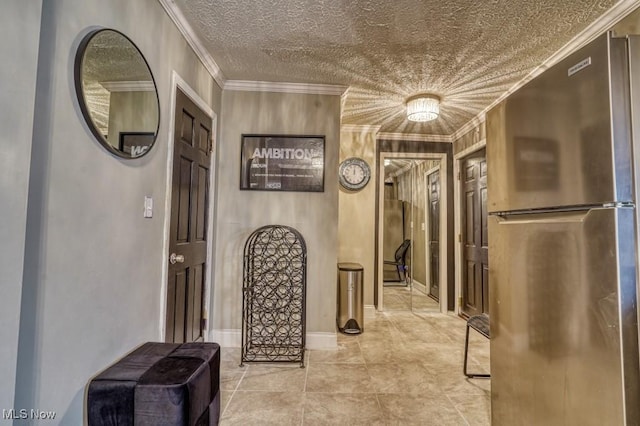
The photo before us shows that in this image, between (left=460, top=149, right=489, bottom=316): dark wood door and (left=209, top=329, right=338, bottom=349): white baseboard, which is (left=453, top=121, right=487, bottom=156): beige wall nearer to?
(left=460, top=149, right=489, bottom=316): dark wood door

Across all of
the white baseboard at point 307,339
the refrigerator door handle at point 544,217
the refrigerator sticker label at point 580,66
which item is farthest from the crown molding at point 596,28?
the white baseboard at point 307,339

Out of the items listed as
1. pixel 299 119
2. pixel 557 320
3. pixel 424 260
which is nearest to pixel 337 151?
pixel 299 119

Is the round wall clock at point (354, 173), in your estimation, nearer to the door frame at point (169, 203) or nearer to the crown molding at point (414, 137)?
the crown molding at point (414, 137)

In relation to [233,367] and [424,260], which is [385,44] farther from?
[424,260]

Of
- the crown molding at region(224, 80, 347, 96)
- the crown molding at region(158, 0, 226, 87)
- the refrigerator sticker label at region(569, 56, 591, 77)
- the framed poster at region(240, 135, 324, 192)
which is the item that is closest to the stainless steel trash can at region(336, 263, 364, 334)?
the framed poster at region(240, 135, 324, 192)

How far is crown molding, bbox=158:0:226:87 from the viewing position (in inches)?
76.4

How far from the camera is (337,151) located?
3035mm

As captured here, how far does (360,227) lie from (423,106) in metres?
1.65

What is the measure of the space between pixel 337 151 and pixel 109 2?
200 cm

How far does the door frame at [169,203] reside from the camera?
1.94 meters

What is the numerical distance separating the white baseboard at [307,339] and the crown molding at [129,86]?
2196 mm

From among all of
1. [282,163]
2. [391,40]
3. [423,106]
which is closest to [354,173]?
[423,106]

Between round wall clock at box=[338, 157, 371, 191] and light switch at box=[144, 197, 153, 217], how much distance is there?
8.66 ft

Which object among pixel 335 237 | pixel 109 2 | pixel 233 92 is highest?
pixel 233 92
